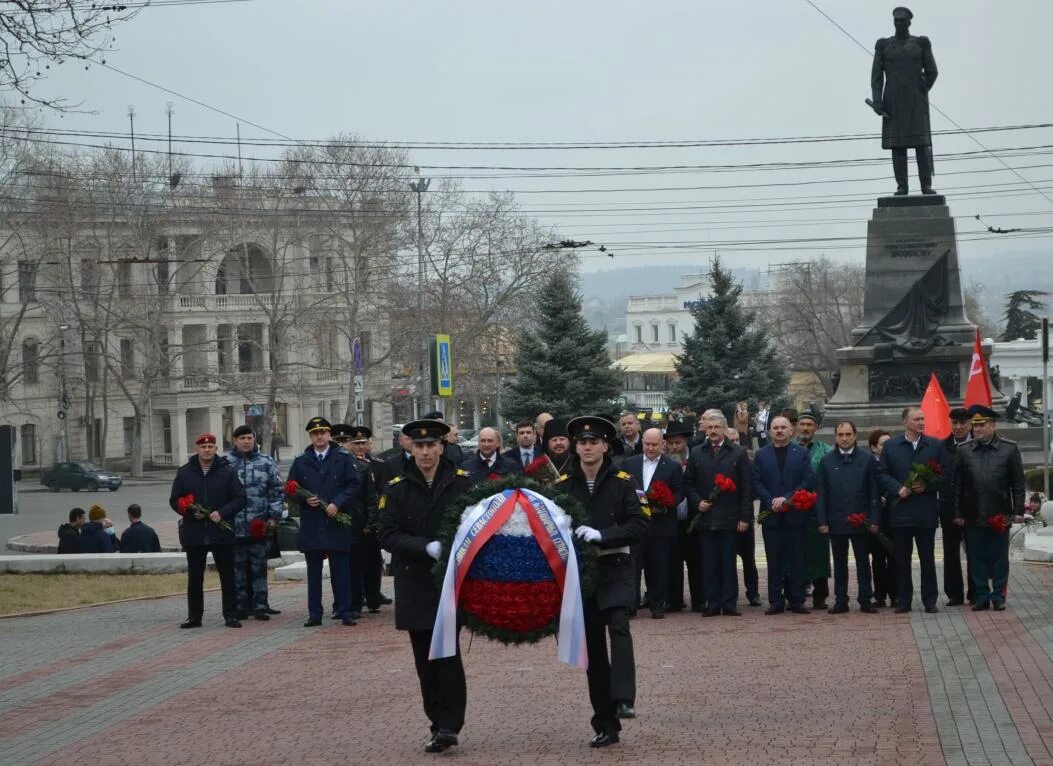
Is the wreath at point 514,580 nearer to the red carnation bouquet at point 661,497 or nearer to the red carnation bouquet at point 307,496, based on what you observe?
the red carnation bouquet at point 661,497

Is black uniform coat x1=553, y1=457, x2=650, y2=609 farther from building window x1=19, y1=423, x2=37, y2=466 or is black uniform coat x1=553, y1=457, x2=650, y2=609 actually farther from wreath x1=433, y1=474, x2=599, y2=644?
building window x1=19, y1=423, x2=37, y2=466

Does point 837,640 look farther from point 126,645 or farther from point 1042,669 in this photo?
point 126,645

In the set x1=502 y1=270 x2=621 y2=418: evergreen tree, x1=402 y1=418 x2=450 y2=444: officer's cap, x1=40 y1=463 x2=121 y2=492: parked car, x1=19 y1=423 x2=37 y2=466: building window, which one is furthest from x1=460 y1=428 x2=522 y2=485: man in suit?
x1=19 y1=423 x2=37 y2=466: building window

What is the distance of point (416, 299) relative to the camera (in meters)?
74.2

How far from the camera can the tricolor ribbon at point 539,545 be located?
9266 millimetres

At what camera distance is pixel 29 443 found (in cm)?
8094

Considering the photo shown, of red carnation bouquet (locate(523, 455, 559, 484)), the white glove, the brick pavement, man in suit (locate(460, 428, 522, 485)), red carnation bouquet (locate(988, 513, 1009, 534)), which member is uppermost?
man in suit (locate(460, 428, 522, 485))

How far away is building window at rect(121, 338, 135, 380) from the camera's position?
78.8 meters

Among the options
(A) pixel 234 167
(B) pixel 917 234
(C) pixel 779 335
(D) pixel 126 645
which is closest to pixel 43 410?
(A) pixel 234 167

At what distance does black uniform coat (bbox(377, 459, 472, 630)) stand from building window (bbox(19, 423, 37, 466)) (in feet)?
238

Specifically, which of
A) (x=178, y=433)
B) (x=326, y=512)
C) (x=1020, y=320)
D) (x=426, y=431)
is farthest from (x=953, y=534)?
(x=1020, y=320)

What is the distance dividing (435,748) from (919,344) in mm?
24326

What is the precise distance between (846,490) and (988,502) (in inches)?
48.2

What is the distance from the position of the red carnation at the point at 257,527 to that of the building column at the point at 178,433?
226 ft
